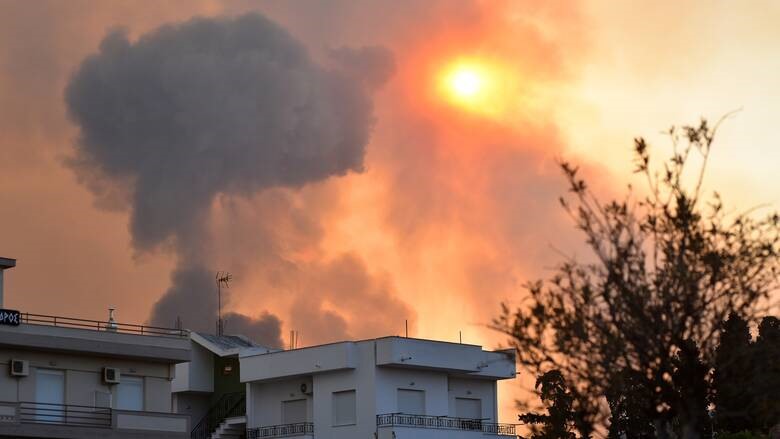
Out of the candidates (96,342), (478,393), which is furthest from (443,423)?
(96,342)

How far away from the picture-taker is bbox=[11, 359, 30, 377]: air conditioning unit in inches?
1991

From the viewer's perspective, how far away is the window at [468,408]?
70.6 metres

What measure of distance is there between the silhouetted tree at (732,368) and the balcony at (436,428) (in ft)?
130

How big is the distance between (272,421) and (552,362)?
153 feet

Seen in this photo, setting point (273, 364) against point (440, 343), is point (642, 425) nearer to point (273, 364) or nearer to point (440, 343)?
point (440, 343)

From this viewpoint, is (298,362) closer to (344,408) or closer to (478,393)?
(344,408)

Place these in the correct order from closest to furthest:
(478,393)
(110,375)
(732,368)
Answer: (732,368) → (110,375) → (478,393)

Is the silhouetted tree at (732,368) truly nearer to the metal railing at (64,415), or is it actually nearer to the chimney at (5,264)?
the metal railing at (64,415)

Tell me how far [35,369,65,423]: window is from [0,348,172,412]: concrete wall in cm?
19

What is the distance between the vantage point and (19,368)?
50750 millimetres

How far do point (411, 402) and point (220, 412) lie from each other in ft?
38.6

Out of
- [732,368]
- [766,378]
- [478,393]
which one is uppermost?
[478,393]

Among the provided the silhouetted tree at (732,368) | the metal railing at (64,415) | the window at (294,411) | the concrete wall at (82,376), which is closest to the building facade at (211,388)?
the window at (294,411)

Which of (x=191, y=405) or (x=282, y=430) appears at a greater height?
(x=191, y=405)
